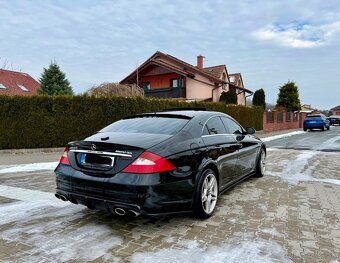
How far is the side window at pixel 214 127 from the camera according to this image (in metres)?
4.42

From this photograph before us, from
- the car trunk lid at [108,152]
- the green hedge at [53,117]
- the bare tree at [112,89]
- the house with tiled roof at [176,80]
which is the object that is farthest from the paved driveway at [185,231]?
the house with tiled roof at [176,80]

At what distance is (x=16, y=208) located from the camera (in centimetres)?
448

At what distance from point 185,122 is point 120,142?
40.4 inches

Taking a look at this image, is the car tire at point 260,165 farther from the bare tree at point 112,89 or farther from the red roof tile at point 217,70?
the red roof tile at point 217,70

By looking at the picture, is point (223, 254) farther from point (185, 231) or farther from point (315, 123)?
point (315, 123)

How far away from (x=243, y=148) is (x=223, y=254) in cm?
268

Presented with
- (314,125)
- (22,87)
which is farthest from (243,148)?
(22,87)

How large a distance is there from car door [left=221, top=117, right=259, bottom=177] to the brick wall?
69.5 feet

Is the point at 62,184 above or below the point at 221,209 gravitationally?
above

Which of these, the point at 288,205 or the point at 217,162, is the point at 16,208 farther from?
the point at 288,205

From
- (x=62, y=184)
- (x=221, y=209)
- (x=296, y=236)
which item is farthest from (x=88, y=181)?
(x=296, y=236)

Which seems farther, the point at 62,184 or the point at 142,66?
the point at 142,66

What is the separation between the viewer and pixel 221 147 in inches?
177

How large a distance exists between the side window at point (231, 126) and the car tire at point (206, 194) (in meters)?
1.25
